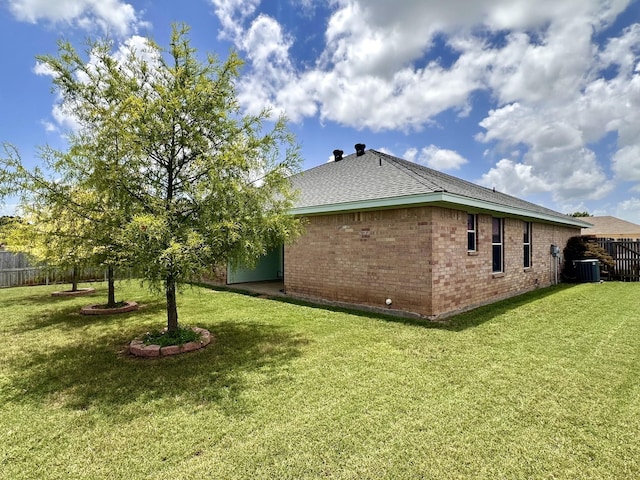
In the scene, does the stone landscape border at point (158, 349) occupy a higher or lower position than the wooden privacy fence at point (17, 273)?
lower

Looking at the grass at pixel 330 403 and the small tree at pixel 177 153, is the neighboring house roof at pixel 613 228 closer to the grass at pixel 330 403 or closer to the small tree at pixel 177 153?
the grass at pixel 330 403

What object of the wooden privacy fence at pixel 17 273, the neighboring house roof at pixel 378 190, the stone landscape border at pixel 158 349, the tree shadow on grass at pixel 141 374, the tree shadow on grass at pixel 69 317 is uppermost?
the neighboring house roof at pixel 378 190

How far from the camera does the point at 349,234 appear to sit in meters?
8.75

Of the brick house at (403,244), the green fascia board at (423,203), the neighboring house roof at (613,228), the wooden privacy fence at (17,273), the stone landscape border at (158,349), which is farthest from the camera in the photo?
the neighboring house roof at (613,228)

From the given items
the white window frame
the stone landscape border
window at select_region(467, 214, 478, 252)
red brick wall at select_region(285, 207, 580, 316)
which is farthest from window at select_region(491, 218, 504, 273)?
the stone landscape border

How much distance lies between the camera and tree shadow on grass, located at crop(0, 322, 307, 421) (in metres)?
3.61

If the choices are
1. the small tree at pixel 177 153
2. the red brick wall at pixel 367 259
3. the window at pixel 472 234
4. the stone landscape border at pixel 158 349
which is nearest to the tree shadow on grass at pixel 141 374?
the stone landscape border at pixel 158 349

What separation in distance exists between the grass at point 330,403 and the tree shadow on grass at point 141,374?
3 cm

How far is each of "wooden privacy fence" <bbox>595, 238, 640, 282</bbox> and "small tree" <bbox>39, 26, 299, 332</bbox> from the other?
17.7 meters

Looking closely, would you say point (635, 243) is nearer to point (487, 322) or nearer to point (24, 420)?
point (487, 322)

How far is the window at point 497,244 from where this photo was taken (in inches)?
380

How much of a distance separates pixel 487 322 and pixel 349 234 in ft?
12.4

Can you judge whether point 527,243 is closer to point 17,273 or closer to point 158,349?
point 158,349

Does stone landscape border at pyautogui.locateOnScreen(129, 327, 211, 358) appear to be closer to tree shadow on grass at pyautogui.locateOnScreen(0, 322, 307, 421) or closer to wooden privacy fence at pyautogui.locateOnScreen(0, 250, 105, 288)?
tree shadow on grass at pyautogui.locateOnScreen(0, 322, 307, 421)
